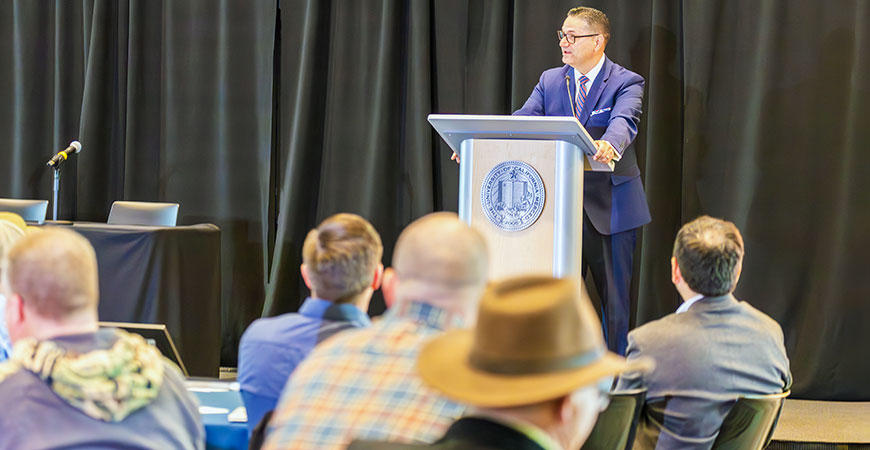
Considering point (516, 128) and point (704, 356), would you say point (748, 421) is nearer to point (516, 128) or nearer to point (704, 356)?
point (704, 356)

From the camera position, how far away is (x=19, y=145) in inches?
249

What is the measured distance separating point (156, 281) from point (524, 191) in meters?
2.20

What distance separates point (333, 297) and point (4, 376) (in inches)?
28.6

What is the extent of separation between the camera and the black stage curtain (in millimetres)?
4809

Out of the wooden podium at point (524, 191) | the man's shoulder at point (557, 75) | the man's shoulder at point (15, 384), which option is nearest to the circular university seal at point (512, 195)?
the wooden podium at point (524, 191)

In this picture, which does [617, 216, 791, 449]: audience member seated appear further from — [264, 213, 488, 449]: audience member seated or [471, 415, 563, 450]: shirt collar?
[471, 415, 563, 450]: shirt collar

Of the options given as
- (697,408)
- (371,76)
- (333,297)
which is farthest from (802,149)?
(333,297)

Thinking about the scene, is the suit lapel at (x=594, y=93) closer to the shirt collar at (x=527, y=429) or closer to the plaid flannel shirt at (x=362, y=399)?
the plaid flannel shirt at (x=362, y=399)

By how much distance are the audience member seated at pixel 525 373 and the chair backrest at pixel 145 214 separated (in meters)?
4.20

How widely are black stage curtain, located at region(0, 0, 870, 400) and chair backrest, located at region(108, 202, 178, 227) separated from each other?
2.34 feet

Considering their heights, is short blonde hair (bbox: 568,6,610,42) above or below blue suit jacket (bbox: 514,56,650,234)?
above

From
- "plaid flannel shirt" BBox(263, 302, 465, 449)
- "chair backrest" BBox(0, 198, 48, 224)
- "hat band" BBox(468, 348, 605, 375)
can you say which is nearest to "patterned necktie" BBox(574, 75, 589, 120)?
"plaid flannel shirt" BBox(263, 302, 465, 449)

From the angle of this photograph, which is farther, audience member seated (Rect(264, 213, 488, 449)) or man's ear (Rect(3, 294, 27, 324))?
man's ear (Rect(3, 294, 27, 324))

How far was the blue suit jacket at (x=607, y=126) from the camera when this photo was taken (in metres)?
4.25
